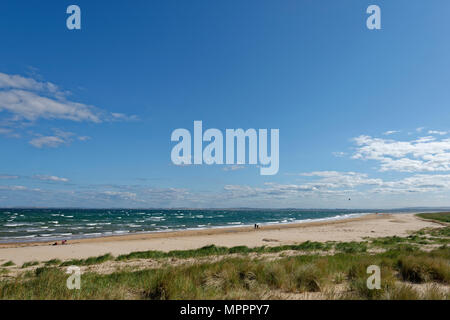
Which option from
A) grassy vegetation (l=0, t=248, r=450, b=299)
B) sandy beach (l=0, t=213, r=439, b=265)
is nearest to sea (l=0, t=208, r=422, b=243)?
sandy beach (l=0, t=213, r=439, b=265)

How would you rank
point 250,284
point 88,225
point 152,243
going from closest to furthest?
point 250,284 < point 152,243 < point 88,225

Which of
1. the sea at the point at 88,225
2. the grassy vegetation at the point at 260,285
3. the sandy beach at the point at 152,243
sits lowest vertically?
the sea at the point at 88,225

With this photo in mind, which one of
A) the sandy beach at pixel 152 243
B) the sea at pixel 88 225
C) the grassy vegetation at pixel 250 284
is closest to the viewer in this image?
the grassy vegetation at pixel 250 284

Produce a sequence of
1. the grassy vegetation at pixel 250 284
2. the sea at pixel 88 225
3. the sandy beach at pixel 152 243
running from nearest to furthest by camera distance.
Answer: the grassy vegetation at pixel 250 284
the sandy beach at pixel 152 243
the sea at pixel 88 225

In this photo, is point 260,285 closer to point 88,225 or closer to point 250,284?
point 250,284

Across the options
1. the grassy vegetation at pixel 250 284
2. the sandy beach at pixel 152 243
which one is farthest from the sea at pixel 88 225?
the grassy vegetation at pixel 250 284

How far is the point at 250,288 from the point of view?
22.1 feet

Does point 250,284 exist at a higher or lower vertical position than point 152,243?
higher

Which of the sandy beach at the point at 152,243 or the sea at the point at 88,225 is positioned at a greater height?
the sandy beach at the point at 152,243

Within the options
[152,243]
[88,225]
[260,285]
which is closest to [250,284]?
[260,285]

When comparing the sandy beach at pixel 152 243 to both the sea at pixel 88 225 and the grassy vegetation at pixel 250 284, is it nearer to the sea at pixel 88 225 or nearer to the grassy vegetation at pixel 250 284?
the sea at pixel 88 225
